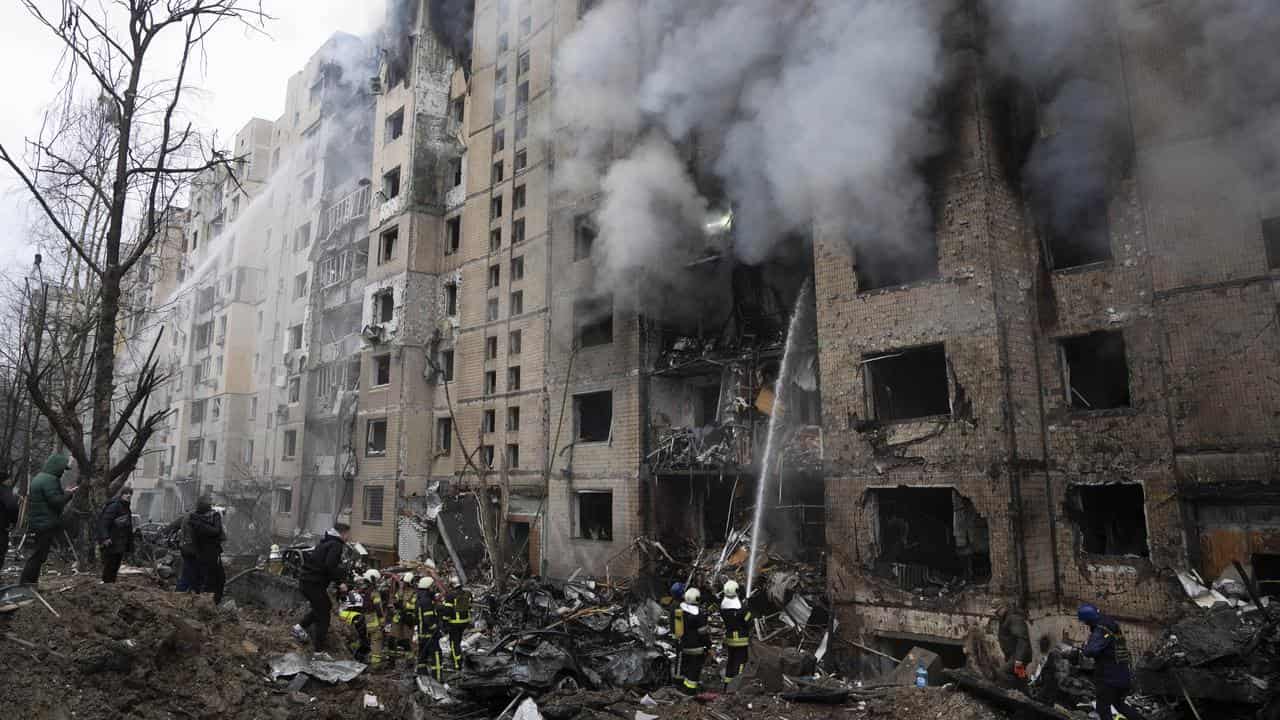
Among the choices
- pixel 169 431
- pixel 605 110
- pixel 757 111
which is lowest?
pixel 169 431

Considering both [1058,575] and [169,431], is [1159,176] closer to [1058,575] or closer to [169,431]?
[1058,575]

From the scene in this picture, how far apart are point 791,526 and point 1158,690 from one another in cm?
780

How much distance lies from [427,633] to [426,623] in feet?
0.46

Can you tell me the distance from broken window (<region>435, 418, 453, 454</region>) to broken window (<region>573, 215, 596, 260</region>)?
751 centimetres

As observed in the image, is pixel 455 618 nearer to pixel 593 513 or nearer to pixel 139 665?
pixel 139 665

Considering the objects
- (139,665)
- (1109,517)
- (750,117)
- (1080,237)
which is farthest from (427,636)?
(1080,237)

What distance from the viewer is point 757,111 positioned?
16.5 metres

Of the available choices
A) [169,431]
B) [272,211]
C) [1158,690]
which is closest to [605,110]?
[1158,690]

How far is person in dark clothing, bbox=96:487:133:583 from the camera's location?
10344mm

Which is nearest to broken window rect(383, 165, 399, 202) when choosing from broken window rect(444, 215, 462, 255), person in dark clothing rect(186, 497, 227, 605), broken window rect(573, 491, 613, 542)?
broken window rect(444, 215, 462, 255)

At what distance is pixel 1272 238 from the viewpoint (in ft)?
37.8

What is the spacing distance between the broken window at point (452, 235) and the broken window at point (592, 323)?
26.6 ft

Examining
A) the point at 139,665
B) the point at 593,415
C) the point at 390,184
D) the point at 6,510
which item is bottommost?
the point at 139,665

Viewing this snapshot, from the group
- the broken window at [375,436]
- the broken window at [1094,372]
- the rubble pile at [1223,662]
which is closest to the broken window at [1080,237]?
the broken window at [1094,372]
